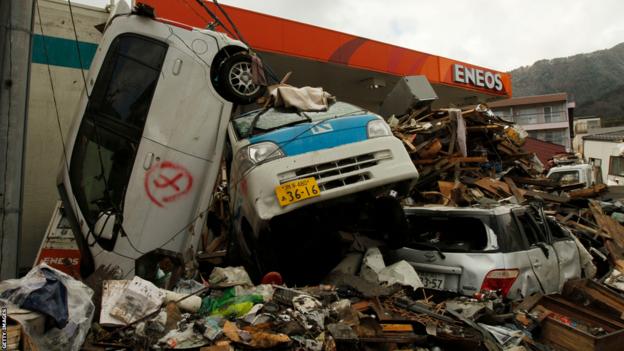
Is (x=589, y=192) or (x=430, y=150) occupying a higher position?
(x=430, y=150)

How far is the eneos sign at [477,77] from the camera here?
1484 centimetres

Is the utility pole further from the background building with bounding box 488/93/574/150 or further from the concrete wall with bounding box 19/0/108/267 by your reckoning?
the background building with bounding box 488/93/574/150

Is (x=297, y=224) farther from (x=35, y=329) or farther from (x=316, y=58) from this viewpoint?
(x=316, y=58)

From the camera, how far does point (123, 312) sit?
360cm

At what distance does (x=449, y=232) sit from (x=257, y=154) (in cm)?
254

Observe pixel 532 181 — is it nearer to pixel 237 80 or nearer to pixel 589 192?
pixel 589 192

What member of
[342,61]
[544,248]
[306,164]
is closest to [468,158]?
[544,248]

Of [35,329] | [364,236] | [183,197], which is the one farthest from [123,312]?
[364,236]

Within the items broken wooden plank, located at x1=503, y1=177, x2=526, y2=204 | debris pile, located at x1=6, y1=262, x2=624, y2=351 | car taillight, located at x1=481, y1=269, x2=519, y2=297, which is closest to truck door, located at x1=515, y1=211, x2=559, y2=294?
debris pile, located at x1=6, y1=262, x2=624, y2=351

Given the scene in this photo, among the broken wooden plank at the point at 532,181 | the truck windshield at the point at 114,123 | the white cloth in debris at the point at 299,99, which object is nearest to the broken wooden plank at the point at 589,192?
the broken wooden plank at the point at 532,181

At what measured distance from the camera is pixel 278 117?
5.62 meters

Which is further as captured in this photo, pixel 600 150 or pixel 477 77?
pixel 600 150

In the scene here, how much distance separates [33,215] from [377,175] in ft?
18.9

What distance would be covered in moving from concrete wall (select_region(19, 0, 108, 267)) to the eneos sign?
1084 cm
